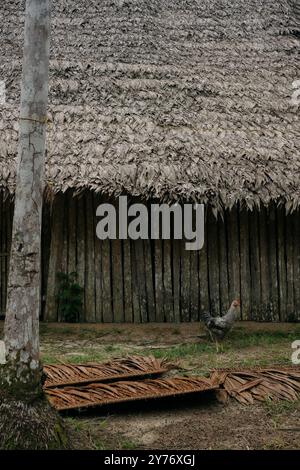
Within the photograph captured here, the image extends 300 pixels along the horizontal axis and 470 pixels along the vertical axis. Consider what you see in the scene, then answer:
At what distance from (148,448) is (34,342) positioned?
951 millimetres

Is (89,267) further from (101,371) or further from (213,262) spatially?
(101,371)

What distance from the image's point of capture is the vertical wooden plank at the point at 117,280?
7.84 metres

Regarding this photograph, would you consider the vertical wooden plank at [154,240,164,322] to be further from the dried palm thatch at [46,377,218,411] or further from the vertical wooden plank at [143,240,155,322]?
the dried palm thatch at [46,377,218,411]

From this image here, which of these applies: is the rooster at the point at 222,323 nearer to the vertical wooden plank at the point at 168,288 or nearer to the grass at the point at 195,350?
the grass at the point at 195,350

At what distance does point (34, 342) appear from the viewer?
333 centimetres

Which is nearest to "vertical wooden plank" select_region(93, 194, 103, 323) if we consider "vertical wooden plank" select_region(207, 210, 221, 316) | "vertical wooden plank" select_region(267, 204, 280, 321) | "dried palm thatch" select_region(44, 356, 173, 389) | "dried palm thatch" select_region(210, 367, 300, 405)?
"vertical wooden plank" select_region(207, 210, 221, 316)

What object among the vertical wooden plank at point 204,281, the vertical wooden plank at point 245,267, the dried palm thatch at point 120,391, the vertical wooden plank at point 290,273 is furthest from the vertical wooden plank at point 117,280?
the dried palm thatch at point 120,391

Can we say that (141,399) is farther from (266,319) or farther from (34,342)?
(266,319)

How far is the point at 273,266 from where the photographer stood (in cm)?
799

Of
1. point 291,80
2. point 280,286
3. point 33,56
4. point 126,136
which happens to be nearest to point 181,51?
point 291,80

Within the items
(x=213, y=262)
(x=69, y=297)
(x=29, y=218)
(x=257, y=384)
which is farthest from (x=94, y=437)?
(x=213, y=262)

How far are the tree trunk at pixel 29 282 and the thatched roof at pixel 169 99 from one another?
11.1 feet

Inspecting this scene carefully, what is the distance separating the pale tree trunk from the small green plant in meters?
4.36

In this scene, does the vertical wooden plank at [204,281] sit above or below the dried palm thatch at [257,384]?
above
